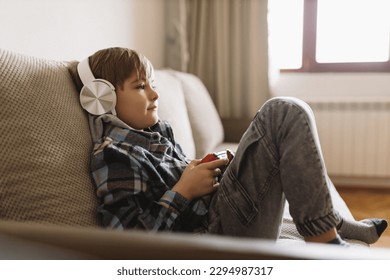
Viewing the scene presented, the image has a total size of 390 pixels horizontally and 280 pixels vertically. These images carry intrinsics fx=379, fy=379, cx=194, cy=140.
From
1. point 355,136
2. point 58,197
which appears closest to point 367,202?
point 355,136

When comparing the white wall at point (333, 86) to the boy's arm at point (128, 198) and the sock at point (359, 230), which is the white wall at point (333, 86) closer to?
the sock at point (359, 230)

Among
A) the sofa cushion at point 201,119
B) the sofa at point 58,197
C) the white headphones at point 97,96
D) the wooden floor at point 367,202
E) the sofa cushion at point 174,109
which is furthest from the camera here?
the wooden floor at point 367,202

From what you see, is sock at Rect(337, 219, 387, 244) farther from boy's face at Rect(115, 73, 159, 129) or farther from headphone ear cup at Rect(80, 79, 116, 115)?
headphone ear cup at Rect(80, 79, 116, 115)

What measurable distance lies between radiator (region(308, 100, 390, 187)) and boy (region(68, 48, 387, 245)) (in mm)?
1716

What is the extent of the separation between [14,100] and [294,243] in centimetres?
78

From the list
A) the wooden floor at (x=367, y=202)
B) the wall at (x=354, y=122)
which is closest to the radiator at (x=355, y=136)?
the wall at (x=354, y=122)

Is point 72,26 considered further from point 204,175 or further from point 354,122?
point 354,122

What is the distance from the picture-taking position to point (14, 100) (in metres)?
0.84

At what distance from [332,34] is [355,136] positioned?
2.61 feet

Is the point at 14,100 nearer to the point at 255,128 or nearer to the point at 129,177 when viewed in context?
the point at 129,177

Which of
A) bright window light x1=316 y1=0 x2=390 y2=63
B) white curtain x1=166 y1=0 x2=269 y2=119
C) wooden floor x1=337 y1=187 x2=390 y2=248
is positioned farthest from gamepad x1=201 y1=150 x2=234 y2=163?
bright window light x1=316 y1=0 x2=390 y2=63

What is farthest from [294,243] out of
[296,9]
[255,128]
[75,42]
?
[296,9]

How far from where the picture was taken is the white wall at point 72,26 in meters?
1.32

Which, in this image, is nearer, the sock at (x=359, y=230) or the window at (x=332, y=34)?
the sock at (x=359, y=230)
